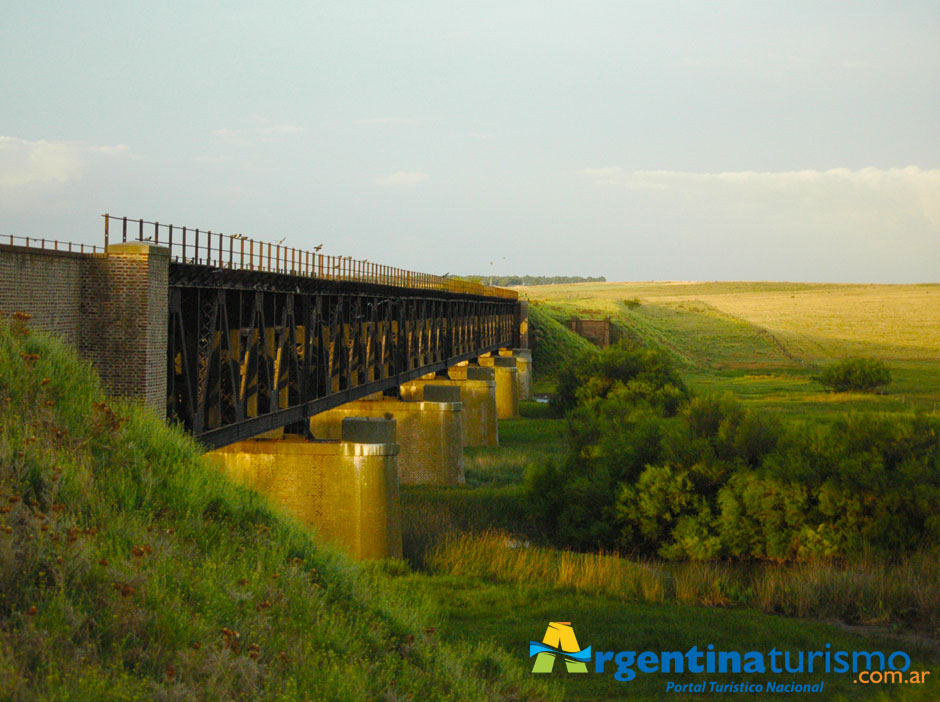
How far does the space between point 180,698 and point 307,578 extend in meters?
4.52

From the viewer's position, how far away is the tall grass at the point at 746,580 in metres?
20.8

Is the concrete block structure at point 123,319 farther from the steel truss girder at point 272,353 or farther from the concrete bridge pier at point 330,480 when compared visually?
the concrete bridge pier at point 330,480

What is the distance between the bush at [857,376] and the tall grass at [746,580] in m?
49.5

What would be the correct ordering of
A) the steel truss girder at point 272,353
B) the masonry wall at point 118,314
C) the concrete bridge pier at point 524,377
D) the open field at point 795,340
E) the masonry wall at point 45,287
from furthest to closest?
1. the concrete bridge pier at point 524,377
2. the open field at point 795,340
3. the steel truss girder at point 272,353
4. the masonry wall at point 118,314
5. the masonry wall at point 45,287

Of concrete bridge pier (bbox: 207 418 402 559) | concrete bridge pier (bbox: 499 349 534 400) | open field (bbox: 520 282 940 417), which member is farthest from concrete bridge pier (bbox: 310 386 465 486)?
concrete bridge pier (bbox: 499 349 534 400)

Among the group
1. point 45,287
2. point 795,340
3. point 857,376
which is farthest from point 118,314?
point 795,340

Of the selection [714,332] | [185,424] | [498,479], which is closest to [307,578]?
[185,424]

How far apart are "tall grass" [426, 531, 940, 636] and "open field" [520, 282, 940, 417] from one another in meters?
27.2

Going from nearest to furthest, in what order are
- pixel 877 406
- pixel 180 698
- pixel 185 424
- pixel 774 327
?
pixel 180 698
pixel 185 424
pixel 877 406
pixel 774 327

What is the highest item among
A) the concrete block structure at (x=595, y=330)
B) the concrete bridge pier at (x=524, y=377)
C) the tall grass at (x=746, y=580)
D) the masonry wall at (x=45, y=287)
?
the masonry wall at (x=45, y=287)

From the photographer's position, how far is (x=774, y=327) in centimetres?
14612

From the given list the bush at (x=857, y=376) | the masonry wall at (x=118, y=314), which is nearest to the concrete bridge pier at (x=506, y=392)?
the bush at (x=857, y=376)

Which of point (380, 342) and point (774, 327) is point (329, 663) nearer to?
point (380, 342)

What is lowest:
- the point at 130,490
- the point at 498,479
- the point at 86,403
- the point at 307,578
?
the point at 498,479
